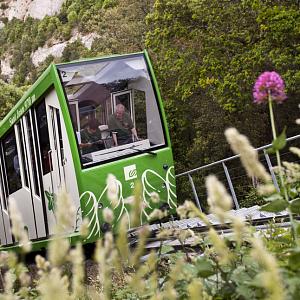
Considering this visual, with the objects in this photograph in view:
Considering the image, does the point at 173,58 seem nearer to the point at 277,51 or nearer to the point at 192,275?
the point at 277,51

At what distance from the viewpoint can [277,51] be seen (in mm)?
20734

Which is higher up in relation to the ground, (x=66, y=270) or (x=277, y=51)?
(x=277, y=51)

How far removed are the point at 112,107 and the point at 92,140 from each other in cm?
69

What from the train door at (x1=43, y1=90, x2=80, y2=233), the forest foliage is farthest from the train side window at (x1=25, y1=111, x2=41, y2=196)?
the forest foliage

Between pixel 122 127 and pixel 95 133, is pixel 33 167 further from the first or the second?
pixel 122 127

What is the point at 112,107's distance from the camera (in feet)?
34.8

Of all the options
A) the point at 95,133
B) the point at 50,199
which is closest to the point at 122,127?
the point at 95,133

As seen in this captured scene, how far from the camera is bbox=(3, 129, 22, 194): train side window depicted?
472 inches

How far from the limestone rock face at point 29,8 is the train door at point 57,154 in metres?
87.0

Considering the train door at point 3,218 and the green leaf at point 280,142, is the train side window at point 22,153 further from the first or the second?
the green leaf at point 280,142

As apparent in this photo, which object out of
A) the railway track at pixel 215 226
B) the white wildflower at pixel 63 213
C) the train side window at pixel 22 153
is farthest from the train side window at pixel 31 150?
the white wildflower at pixel 63 213

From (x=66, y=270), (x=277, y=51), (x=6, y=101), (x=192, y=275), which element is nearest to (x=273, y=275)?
(x=192, y=275)

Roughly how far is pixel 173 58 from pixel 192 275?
21810mm

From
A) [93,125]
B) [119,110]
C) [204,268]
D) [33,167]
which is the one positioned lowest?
[204,268]
